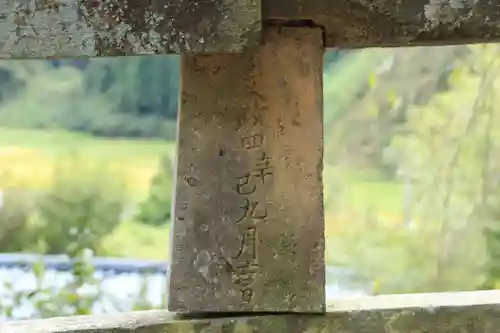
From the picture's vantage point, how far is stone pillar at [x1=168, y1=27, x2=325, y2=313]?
3.15 ft

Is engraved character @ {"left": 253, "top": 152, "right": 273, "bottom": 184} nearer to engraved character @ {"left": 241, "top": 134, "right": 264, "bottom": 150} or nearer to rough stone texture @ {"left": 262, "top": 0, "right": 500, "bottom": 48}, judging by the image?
engraved character @ {"left": 241, "top": 134, "right": 264, "bottom": 150}

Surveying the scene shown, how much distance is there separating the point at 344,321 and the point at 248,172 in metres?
0.24

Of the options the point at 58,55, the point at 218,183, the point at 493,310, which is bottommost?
the point at 493,310

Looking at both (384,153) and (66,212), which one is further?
(384,153)

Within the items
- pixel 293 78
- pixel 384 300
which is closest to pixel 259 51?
pixel 293 78

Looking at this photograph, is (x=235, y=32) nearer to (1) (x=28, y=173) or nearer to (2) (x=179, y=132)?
(2) (x=179, y=132)

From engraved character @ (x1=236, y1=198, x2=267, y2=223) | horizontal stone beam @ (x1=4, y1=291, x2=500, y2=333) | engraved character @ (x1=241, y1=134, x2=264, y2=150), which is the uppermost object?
engraved character @ (x1=241, y1=134, x2=264, y2=150)

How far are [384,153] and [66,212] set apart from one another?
97cm

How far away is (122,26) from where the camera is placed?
31.6 inches

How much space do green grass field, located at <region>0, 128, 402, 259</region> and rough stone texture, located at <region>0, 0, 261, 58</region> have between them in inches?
46.8

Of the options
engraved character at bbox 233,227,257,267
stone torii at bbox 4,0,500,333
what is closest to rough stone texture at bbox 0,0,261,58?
stone torii at bbox 4,0,500,333

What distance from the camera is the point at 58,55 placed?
0.81 meters

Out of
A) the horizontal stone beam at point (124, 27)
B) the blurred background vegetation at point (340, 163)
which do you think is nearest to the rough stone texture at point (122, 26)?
the horizontal stone beam at point (124, 27)

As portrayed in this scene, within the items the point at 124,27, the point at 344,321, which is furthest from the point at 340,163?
the point at 124,27
